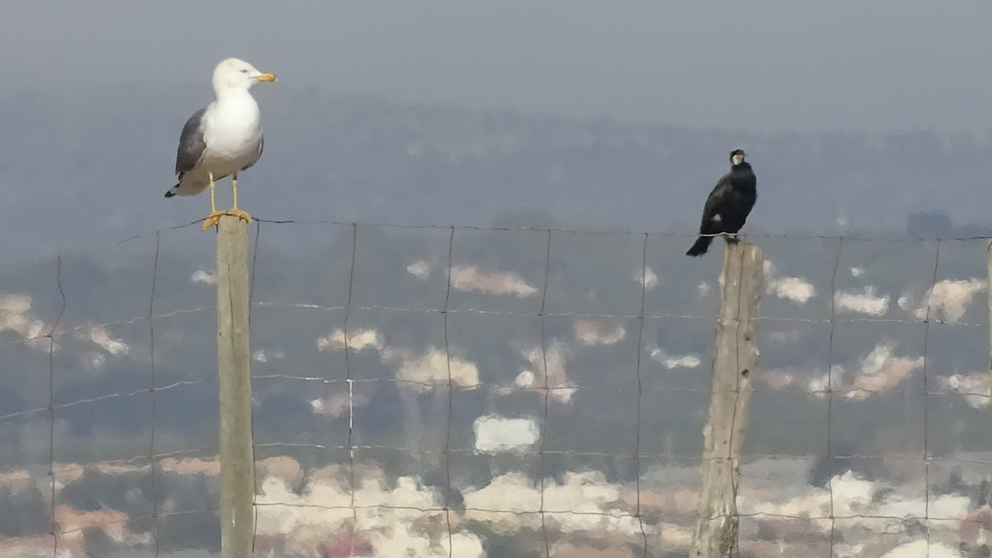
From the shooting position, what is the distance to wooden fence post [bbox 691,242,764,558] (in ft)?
17.7

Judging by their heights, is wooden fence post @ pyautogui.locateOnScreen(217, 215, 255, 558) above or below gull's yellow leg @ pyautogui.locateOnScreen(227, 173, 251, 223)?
below

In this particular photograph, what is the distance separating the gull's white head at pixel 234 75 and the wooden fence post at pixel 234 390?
7.33 feet

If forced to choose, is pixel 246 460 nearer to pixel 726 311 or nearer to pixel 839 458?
pixel 726 311

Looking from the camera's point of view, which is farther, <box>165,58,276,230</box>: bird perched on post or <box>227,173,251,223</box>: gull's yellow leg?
<box>165,58,276,230</box>: bird perched on post

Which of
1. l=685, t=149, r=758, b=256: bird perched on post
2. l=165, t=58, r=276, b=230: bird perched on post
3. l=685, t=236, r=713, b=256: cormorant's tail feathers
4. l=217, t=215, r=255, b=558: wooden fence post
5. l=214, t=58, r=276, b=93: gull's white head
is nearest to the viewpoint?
l=217, t=215, r=255, b=558: wooden fence post

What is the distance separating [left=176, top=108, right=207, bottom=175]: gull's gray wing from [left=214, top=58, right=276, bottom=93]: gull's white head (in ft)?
0.58

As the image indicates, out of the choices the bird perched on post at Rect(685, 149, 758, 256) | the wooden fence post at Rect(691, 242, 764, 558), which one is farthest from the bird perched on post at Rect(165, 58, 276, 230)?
the bird perched on post at Rect(685, 149, 758, 256)

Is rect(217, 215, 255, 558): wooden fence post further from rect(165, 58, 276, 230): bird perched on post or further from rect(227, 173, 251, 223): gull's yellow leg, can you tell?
rect(165, 58, 276, 230): bird perched on post

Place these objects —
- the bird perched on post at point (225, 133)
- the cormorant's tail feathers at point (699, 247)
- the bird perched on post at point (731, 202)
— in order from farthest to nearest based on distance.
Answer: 1. the bird perched on post at point (731, 202)
2. the cormorant's tail feathers at point (699, 247)
3. the bird perched on post at point (225, 133)

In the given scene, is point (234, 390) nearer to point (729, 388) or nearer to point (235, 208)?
point (235, 208)

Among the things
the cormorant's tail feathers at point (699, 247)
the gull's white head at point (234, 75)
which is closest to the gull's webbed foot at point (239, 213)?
the gull's white head at point (234, 75)

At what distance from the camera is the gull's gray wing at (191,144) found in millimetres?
6855

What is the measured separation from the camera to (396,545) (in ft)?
28.9

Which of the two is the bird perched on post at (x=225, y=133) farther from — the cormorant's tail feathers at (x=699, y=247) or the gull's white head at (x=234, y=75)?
the cormorant's tail feathers at (x=699, y=247)
